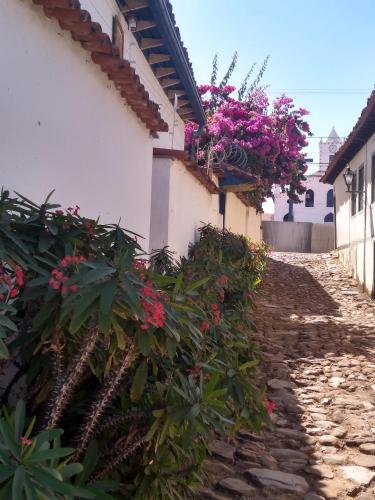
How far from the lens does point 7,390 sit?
3078 millimetres

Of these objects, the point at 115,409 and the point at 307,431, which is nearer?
the point at 115,409

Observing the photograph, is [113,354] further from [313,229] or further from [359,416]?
[313,229]

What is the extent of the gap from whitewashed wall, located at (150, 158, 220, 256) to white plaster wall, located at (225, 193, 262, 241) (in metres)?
5.60

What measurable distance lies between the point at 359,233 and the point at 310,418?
10.5 meters

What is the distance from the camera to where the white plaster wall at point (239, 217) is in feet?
56.7

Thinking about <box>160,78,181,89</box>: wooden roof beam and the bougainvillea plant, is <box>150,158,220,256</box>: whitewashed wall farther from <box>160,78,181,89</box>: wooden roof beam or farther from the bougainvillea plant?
the bougainvillea plant

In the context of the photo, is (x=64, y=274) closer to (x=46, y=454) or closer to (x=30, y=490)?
(x=46, y=454)

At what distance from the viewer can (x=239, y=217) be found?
19812 mm

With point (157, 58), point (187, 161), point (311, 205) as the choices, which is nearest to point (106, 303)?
point (187, 161)

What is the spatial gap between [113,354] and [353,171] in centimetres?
1454

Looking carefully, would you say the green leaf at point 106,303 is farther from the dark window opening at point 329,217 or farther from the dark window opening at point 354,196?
the dark window opening at point 329,217

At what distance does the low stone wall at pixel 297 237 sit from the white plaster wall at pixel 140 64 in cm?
2151

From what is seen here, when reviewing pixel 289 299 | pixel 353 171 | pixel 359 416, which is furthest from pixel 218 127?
pixel 359 416

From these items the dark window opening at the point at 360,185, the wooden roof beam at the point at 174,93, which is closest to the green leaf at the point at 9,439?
the wooden roof beam at the point at 174,93
